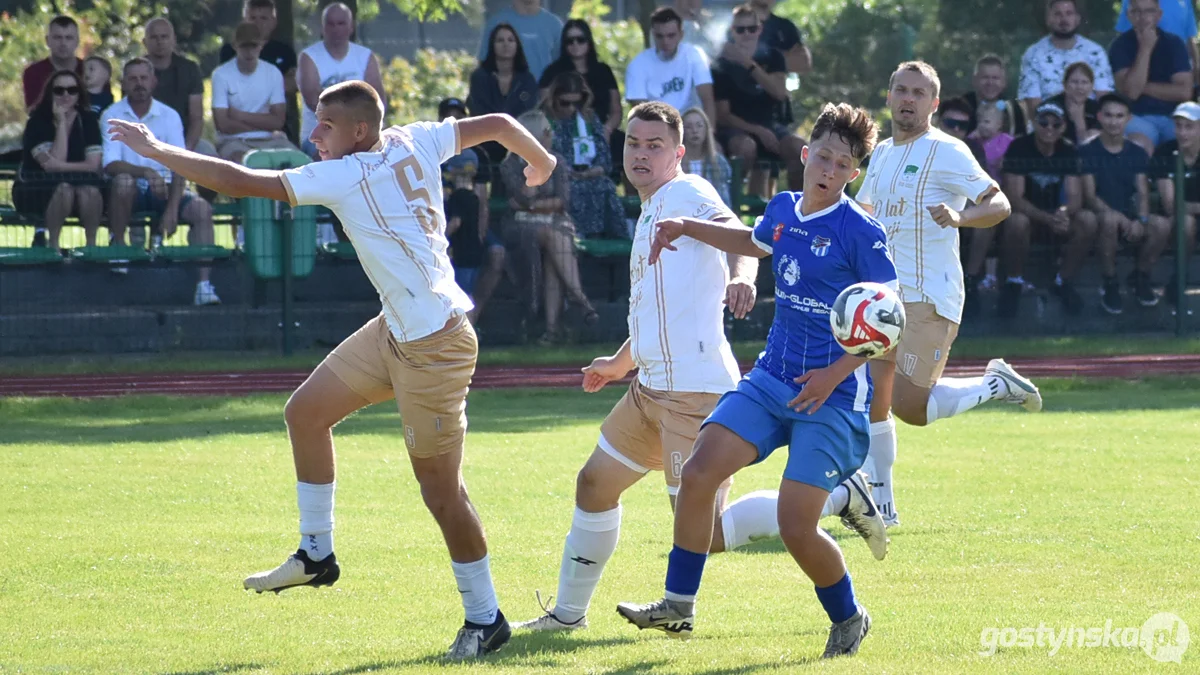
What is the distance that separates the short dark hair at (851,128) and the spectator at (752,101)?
1105 cm

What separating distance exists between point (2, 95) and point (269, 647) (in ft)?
107

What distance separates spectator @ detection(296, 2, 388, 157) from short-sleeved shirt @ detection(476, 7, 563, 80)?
4.54 ft

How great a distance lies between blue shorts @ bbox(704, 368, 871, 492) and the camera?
543cm

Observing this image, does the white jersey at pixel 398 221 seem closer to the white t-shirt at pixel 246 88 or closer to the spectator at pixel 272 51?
the white t-shirt at pixel 246 88

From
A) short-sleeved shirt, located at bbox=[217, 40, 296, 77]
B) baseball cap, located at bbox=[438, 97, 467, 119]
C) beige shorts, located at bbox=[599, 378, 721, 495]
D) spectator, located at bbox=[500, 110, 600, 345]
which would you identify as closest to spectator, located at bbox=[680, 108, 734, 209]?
spectator, located at bbox=[500, 110, 600, 345]

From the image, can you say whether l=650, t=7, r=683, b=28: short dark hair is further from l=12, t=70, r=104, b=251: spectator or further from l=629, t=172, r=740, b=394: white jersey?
l=629, t=172, r=740, b=394: white jersey

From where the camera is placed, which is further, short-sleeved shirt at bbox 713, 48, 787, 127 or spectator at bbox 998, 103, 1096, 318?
short-sleeved shirt at bbox 713, 48, 787, 127

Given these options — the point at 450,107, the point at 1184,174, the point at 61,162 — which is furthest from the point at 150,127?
the point at 1184,174

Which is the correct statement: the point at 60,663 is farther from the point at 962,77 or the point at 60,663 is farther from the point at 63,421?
the point at 962,77

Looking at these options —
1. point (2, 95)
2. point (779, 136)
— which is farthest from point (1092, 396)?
point (2, 95)

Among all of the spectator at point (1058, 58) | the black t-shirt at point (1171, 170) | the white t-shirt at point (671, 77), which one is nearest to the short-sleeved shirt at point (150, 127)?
the white t-shirt at point (671, 77)

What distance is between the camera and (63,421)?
1211cm

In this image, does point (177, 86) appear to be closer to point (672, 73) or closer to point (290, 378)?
point (290, 378)

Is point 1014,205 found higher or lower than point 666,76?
lower
